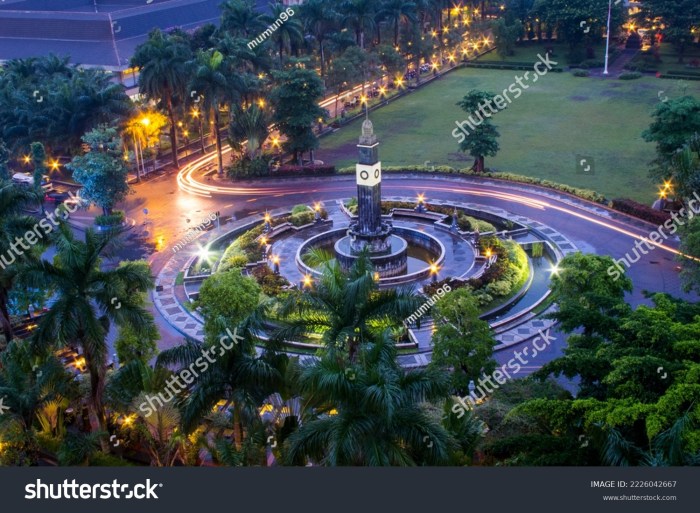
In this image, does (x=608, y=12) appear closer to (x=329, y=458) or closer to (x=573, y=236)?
→ (x=573, y=236)

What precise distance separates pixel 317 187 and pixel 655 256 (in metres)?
34.2

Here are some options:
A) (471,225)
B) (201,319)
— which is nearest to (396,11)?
(471,225)

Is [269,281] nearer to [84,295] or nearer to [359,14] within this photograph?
[84,295]

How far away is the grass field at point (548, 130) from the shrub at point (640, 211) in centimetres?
416

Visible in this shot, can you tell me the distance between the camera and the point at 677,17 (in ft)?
399

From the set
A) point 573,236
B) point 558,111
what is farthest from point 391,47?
point 573,236

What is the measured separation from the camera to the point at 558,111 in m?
104

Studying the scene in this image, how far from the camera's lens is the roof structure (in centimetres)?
10812

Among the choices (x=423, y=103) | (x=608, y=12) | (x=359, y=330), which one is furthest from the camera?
(x=608, y=12)

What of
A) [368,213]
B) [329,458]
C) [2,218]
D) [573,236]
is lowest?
[573,236]

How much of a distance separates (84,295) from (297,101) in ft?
173

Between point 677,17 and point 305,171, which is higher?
point 677,17

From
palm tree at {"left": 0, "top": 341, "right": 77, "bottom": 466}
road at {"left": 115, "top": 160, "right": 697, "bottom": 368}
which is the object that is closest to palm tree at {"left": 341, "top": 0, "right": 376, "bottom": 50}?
road at {"left": 115, "top": 160, "right": 697, "bottom": 368}

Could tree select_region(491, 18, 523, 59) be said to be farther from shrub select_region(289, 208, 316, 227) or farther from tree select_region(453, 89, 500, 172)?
shrub select_region(289, 208, 316, 227)
